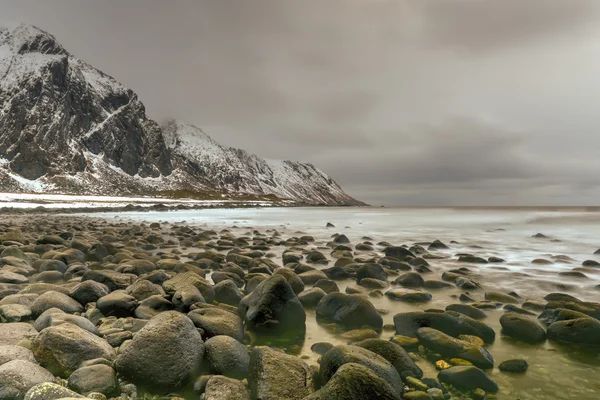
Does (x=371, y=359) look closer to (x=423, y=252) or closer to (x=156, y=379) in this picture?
(x=156, y=379)

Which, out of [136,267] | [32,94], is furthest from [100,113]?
[136,267]

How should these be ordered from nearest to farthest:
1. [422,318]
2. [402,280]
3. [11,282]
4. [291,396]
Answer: [291,396] → [422,318] → [11,282] → [402,280]

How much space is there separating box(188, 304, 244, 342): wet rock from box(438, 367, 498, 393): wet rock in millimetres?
3016

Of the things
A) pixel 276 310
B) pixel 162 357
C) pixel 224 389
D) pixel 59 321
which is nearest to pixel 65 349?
pixel 59 321

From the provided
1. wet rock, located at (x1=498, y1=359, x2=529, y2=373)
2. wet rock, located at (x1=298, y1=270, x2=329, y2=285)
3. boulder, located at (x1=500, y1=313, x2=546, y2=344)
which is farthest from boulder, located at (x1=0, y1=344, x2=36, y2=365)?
boulder, located at (x1=500, y1=313, x2=546, y2=344)

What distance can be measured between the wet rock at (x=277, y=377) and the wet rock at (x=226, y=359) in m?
0.16

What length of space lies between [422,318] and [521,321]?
174 centimetres

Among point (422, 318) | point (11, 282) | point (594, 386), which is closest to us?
point (594, 386)

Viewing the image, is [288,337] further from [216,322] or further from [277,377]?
[277,377]

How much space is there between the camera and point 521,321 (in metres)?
5.89

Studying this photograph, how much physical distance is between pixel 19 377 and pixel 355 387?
346cm

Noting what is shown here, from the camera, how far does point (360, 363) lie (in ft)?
13.1

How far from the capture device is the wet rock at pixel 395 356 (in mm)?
4359

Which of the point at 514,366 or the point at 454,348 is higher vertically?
the point at 454,348
